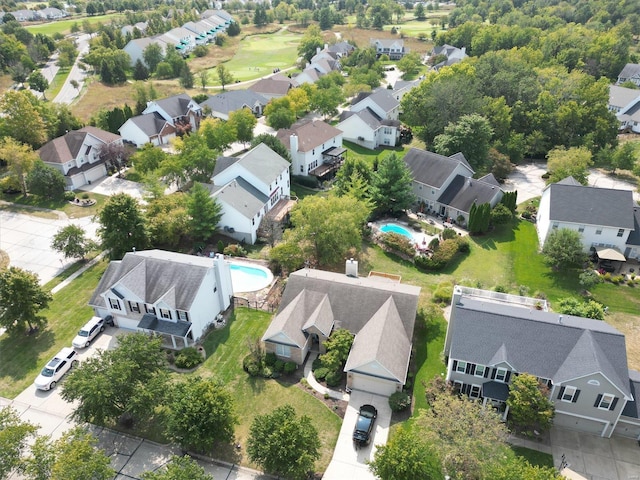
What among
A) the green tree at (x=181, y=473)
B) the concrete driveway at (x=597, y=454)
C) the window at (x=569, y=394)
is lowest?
the concrete driveway at (x=597, y=454)

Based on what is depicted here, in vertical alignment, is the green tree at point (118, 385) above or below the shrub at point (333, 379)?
above

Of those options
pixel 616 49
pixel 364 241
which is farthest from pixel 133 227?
pixel 616 49

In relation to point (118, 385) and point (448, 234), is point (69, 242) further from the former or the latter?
point (448, 234)

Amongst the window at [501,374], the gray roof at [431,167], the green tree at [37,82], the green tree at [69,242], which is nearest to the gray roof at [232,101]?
the gray roof at [431,167]

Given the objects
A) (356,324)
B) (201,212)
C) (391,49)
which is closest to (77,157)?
(201,212)

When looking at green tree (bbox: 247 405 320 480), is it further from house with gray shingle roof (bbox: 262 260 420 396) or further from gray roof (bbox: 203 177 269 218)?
gray roof (bbox: 203 177 269 218)

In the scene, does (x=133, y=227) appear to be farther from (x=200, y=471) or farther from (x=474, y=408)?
(x=474, y=408)

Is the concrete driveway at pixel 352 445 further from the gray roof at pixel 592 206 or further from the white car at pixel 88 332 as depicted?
the gray roof at pixel 592 206
